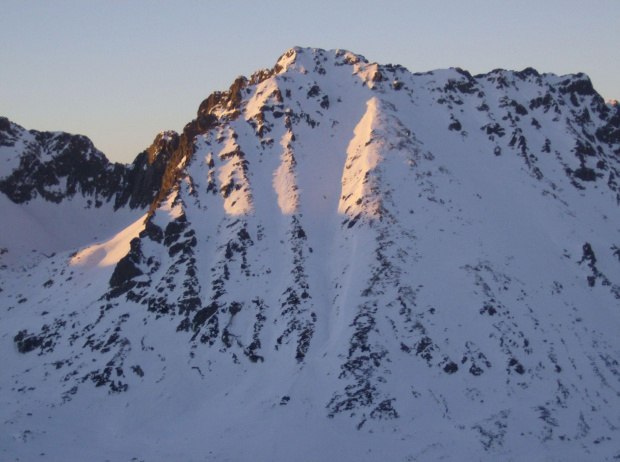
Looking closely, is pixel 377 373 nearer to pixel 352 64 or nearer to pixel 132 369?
pixel 132 369

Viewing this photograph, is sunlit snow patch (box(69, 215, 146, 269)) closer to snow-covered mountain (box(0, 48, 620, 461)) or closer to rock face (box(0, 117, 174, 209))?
snow-covered mountain (box(0, 48, 620, 461))

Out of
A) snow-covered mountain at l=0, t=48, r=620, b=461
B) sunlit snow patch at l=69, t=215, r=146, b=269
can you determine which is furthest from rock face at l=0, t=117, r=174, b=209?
sunlit snow patch at l=69, t=215, r=146, b=269

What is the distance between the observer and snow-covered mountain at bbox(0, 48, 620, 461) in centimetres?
4912

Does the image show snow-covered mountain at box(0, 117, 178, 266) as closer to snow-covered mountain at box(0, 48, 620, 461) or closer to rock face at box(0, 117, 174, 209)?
rock face at box(0, 117, 174, 209)

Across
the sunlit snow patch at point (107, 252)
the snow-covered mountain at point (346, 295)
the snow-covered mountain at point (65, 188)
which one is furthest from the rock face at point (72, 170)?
the sunlit snow patch at point (107, 252)

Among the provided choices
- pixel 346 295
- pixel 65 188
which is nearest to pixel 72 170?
pixel 65 188

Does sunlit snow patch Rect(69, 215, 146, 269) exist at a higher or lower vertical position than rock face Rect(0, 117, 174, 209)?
lower

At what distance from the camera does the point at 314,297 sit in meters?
62.7

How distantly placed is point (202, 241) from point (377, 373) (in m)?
30.9

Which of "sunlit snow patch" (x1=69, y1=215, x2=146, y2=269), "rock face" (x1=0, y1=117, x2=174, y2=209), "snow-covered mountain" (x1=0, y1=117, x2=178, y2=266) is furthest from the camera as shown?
"rock face" (x1=0, y1=117, x2=174, y2=209)

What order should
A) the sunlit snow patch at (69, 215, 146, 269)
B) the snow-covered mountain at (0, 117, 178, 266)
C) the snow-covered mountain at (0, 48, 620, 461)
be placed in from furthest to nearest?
the snow-covered mountain at (0, 117, 178, 266), the sunlit snow patch at (69, 215, 146, 269), the snow-covered mountain at (0, 48, 620, 461)

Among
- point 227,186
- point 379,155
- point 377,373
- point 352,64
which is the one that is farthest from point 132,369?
point 352,64

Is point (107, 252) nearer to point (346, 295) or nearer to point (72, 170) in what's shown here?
point (346, 295)

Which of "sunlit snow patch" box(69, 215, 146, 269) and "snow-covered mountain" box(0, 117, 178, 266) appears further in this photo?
"snow-covered mountain" box(0, 117, 178, 266)
